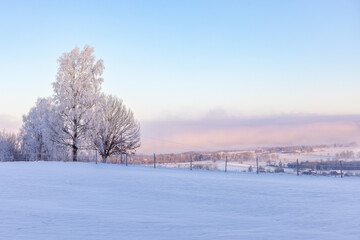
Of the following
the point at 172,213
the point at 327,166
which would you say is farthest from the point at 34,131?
the point at 172,213

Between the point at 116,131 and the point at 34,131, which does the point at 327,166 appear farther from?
the point at 34,131

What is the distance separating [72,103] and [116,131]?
28.1 feet

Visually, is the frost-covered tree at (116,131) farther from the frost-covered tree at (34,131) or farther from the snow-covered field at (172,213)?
the snow-covered field at (172,213)

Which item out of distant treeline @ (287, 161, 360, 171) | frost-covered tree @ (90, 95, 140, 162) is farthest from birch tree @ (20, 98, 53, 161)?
distant treeline @ (287, 161, 360, 171)

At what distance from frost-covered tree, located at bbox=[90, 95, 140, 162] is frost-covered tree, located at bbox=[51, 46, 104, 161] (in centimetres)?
265

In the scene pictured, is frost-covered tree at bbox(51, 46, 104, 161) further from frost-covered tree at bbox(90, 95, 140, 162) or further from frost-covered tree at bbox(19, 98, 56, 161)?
frost-covered tree at bbox(19, 98, 56, 161)

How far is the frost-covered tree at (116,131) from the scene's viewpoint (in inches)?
1689

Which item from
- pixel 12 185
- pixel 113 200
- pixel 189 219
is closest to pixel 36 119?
pixel 12 185

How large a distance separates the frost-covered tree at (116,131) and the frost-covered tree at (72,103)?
265 cm

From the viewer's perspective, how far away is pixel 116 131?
4622 cm

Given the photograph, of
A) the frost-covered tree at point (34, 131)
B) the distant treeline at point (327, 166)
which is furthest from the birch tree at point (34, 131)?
the distant treeline at point (327, 166)

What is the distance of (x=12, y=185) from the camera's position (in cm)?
1870

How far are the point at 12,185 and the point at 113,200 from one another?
23.9 ft

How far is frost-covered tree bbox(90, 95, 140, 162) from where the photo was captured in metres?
42.9
